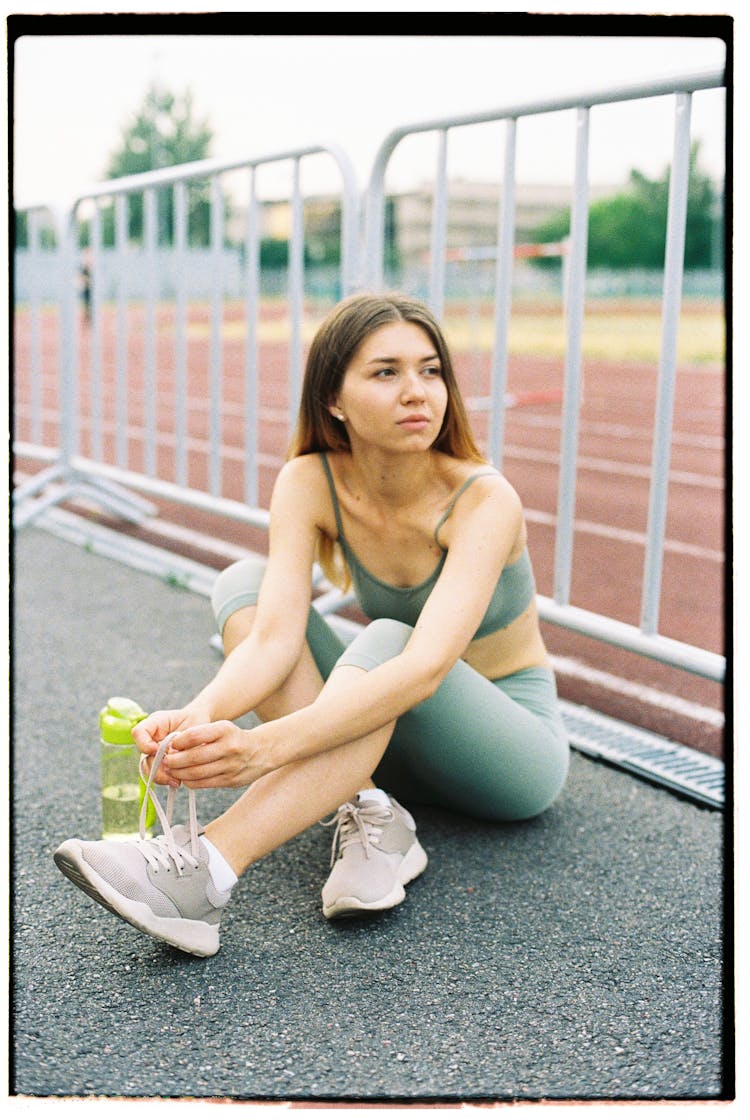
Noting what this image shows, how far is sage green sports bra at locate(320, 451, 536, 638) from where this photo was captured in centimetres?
262

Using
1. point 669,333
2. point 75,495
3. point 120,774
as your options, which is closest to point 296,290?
point 669,333

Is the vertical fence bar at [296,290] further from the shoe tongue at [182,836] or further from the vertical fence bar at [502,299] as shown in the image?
the shoe tongue at [182,836]

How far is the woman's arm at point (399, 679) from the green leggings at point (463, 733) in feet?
0.30

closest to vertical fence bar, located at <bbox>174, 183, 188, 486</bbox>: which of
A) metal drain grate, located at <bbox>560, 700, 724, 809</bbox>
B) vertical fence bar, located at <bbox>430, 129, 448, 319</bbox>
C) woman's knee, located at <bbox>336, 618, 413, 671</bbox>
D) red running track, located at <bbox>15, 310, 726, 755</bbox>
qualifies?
red running track, located at <bbox>15, 310, 726, 755</bbox>

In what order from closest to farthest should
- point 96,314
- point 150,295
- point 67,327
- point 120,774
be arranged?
point 120,774 → point 150,295 → point 96,314 → point 67,327

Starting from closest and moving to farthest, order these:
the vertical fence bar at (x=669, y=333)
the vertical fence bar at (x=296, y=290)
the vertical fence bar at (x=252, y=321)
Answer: the vertical fence bar at (x=669, y=333), the vertical fence bar at (x=296, y=290), the vertical fence bar at (x=252, y=321)

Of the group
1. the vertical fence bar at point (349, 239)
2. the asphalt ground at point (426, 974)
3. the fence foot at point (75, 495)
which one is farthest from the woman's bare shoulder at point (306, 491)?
the fence foot at point (75, 495)

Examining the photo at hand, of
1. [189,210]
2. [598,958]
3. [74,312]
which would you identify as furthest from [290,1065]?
[74,312]

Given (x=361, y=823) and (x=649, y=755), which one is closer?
(x=361, y=823)

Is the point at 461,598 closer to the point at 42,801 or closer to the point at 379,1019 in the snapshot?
the point at 379,1019

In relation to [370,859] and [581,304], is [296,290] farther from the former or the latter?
[370,859]

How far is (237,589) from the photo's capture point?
2629mm

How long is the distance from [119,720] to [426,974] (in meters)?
0.90

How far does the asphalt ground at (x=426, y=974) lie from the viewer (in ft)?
6.19
